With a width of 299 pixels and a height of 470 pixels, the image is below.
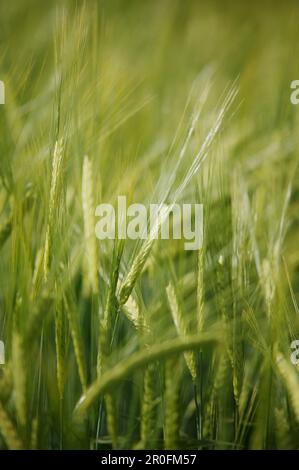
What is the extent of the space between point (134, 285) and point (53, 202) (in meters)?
0.11

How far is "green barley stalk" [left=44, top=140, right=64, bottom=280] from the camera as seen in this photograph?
22.1 inches

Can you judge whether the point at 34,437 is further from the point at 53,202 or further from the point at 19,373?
the point at 53,202

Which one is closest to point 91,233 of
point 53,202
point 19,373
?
point 53,202

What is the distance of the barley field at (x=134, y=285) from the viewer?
55 cm

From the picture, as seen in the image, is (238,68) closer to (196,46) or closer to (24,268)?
(196,46)

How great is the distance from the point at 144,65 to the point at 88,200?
2.47 feet

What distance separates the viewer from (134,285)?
1.89 feet

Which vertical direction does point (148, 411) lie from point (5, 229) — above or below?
below

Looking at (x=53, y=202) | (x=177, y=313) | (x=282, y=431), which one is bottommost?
(x=282, y=431)

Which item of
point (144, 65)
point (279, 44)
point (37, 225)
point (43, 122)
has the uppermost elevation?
point (279, 44)

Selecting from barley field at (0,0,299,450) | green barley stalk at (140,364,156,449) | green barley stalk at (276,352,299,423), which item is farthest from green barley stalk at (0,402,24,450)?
green barley stalk at (276,352,299,423)

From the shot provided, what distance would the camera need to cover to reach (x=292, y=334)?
65cm

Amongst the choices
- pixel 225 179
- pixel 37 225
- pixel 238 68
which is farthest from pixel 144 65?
pixel 37 225

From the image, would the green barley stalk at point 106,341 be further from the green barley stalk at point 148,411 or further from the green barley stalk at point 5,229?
the green barley stalk at point 5,229
